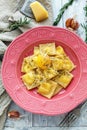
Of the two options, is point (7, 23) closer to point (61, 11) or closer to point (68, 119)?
point (61, 11)

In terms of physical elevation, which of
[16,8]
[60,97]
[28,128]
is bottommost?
[28,128]

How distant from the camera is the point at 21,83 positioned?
147 cm

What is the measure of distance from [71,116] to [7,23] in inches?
15.9

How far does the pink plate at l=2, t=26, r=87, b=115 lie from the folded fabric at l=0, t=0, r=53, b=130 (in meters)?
0.05

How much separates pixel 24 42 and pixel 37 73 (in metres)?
0.12

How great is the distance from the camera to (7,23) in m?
1.54

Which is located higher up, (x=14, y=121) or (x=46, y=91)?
(x=46, y=91)

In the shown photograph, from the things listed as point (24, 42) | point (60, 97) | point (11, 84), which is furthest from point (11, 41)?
point (60, 97)

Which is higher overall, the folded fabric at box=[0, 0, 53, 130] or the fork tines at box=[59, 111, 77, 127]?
the folded fabric at box=[0, 0, 53, 130]

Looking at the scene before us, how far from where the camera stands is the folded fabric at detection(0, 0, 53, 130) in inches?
58.4

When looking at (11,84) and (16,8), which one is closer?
(11,84)

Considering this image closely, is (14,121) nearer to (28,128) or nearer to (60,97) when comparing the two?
(28,128)

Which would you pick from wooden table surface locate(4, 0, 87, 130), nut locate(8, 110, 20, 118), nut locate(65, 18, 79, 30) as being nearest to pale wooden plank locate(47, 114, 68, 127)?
wooden table surface locate(4, 0, 87, 130)

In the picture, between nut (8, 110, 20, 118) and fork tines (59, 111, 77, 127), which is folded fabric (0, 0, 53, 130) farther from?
fork tines (59, 111, 77, 127)
